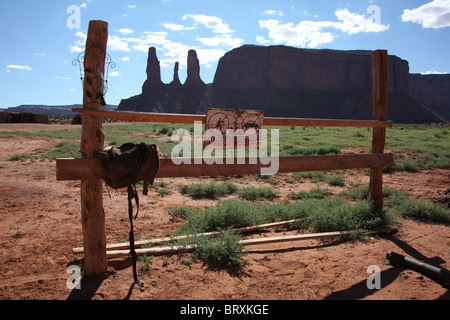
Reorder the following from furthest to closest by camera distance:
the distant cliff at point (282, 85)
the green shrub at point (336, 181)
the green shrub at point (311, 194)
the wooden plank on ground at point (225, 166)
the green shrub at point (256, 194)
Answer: the distant cliff at point (282, 85), the green shrub at point (336, 181), the green shrub at point (311, 194), the green shrub at point (256, 194), the wooden plank on ground at point (225, 166)

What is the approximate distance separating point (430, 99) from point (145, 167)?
162252 mm

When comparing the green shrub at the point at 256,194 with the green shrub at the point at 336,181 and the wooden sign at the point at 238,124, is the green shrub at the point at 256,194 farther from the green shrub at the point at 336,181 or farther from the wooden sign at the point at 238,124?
the wooden sign at the point at 238,124

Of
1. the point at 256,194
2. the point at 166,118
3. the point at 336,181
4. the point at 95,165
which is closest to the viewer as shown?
the point at 95,165

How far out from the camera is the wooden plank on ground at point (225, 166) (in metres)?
2.84

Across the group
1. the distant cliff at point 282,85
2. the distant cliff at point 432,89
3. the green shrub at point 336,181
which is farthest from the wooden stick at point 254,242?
the distant cliff at point 432,89

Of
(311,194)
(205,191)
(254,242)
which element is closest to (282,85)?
(311,194)

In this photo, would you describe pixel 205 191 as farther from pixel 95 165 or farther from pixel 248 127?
pixel 95 165

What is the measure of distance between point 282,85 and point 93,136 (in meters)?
108

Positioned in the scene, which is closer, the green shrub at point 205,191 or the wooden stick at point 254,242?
the wooden stick at point 254,242

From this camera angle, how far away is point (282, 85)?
106m

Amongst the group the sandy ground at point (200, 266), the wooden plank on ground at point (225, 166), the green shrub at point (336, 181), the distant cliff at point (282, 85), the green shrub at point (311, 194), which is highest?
the distant cliff at point (282, 85)

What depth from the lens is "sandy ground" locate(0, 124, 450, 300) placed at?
2893 millimetres

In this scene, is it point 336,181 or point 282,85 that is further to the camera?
point 282,85

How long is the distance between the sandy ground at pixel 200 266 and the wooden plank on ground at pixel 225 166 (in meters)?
0.51
